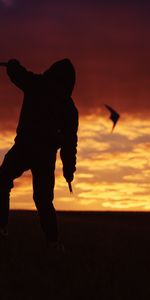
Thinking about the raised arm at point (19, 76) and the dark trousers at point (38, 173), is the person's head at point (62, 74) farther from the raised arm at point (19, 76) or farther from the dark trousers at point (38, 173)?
the dark trousers at point (38, 173)

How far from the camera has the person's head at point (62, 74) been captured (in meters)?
6.45

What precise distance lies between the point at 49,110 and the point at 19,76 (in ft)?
1.69

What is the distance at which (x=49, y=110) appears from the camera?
255 inches

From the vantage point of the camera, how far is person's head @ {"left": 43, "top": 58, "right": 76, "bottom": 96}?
645 centimetres

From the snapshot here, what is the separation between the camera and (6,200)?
260 inches

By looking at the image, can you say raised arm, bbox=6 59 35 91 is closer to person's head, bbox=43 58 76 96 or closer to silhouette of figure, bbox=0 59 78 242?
silhouette of figure, bbox=0 59 78 242
